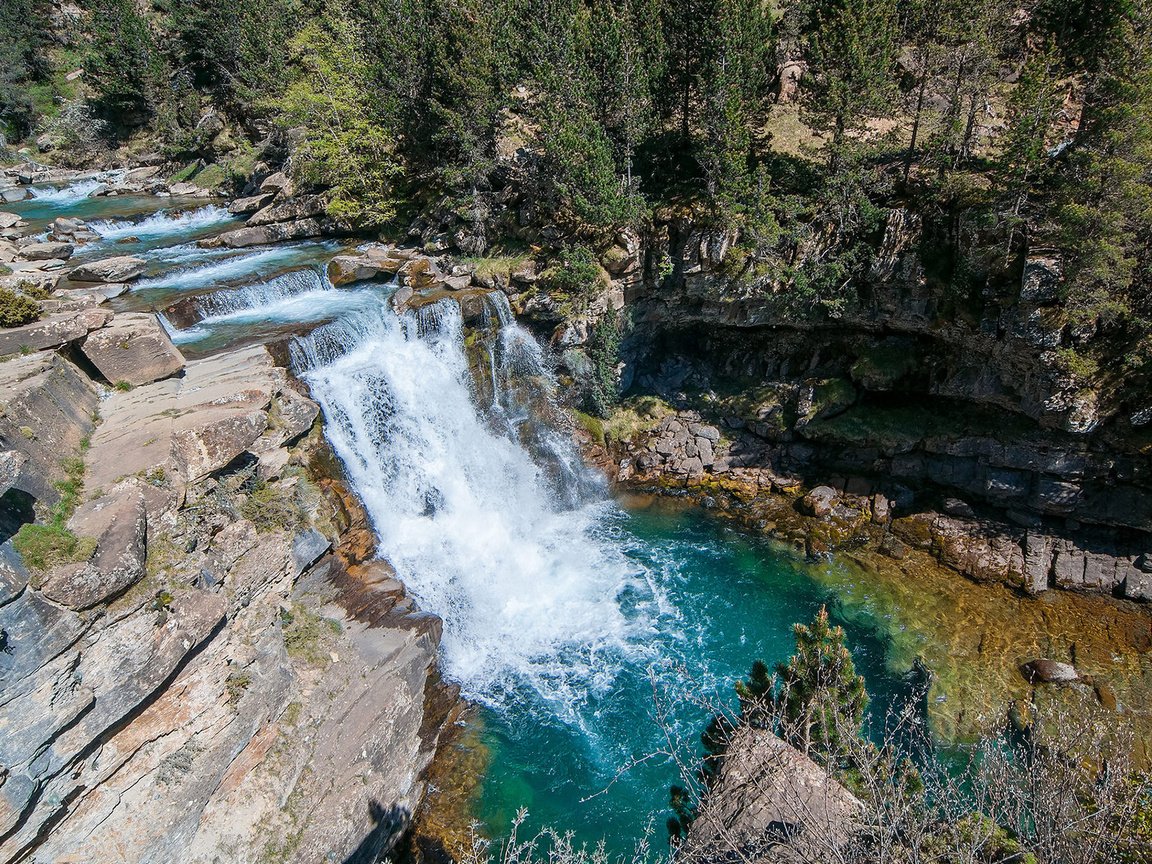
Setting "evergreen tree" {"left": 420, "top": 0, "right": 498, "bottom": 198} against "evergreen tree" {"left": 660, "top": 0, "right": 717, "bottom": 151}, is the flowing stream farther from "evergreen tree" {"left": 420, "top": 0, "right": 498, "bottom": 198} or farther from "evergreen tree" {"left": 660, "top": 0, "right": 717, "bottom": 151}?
"evergreen tree" {"left": 660, "top": 0, "right": 717, "bottom": 151}

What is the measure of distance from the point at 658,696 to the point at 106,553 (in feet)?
46.9

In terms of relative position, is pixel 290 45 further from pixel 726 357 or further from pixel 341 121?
pixel 726 357

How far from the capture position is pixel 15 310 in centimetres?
1625

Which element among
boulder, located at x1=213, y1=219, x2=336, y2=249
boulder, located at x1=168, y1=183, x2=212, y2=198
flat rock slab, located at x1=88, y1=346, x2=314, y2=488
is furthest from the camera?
boulder, located at x1=168, y1=183, x2=212, y2=198

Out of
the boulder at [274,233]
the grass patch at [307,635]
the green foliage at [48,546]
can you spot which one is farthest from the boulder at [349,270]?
the green foliage at [48,546]

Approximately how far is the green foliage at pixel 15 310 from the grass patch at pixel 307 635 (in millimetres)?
10967

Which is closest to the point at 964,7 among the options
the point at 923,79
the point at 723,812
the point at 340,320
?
the point at 923,79

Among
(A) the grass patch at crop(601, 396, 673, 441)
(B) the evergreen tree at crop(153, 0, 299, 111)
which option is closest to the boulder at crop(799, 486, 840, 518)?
(A) the grass patch at crop(601, 396, 673, 441)

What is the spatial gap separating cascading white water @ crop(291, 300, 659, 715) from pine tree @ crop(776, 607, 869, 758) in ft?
25.4

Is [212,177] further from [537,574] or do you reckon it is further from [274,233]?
[537,574]

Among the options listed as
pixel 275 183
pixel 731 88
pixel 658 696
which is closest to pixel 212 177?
pixel 275 183

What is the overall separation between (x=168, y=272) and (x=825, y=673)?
30.3m

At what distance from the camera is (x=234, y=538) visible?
14.4 meters

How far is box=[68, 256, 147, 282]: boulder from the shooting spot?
2583 centimetres
